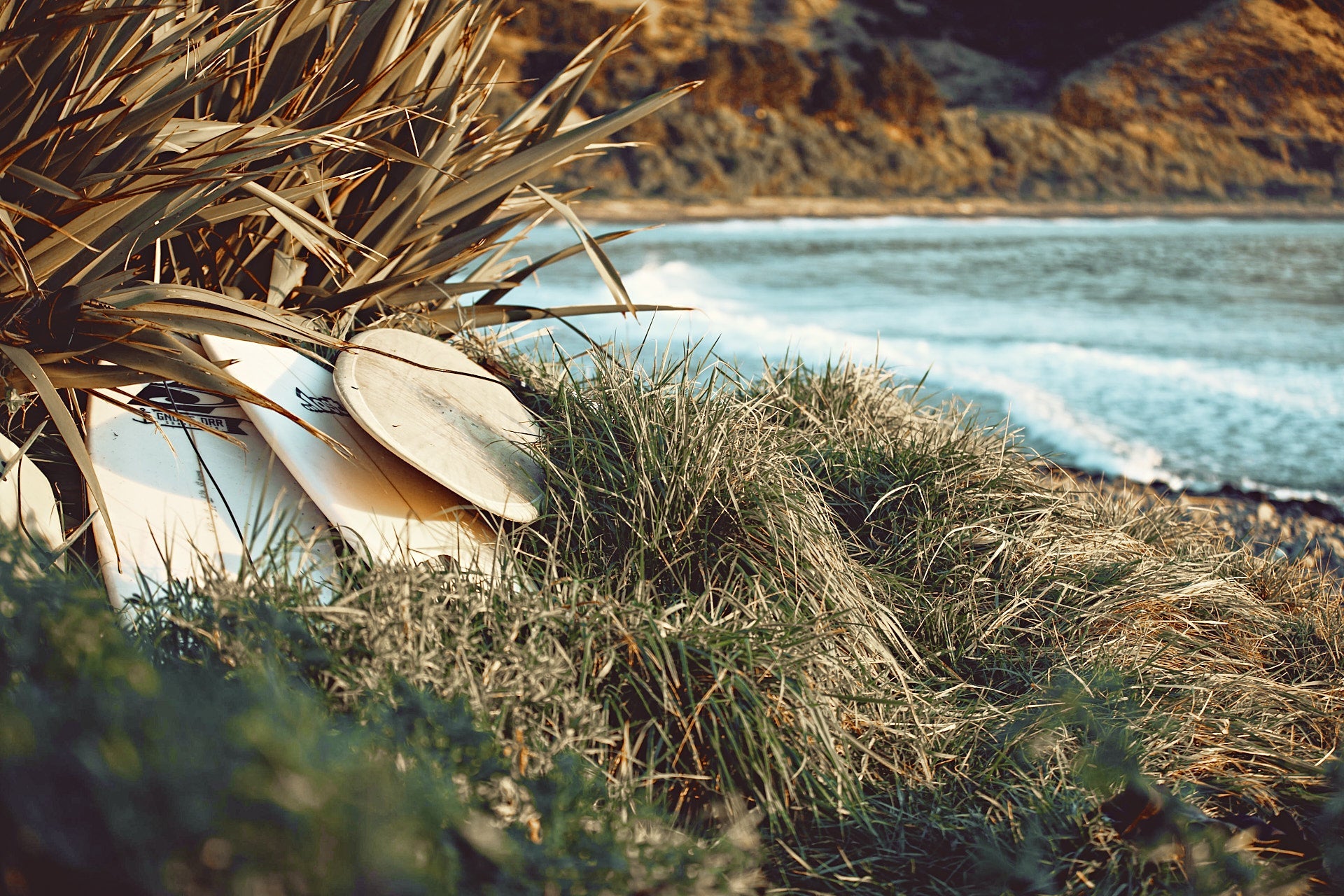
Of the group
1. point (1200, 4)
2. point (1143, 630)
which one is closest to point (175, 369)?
point (1143, 630)

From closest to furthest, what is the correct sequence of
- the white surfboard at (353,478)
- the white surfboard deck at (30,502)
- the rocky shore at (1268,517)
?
the white surfboard deck at (30,502)
the white surfboard at (353,478)
the rocky shore at (1268,517)

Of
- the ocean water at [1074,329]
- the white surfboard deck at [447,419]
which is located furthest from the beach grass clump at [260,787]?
the ocean water at [1074,329]

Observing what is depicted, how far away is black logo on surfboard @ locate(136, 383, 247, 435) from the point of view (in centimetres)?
226

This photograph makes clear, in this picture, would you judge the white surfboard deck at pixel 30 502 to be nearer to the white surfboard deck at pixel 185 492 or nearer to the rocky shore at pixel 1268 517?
the white surfboard deck at pixel 185 492

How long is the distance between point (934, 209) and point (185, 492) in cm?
4315

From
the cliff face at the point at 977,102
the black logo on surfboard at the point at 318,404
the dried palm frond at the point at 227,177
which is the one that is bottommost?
the black logo on surfboard at the point at 318,404

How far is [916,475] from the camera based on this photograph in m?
2.70

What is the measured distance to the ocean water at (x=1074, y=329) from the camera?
6.50 metres

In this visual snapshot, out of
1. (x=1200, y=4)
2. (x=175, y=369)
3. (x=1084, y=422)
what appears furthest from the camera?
(x=1200, y=4)

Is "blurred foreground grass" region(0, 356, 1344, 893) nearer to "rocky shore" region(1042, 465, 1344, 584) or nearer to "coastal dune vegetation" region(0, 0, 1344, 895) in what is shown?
"coastal dune vegetation" region(0, 0, 1344, 895)

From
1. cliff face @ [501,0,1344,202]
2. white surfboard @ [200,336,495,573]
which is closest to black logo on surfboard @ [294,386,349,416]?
white surfboard @ [200,336,495,573]

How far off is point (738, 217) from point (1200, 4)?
36969mm

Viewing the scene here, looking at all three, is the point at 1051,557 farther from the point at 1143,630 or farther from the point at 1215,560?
the point at 1215,560

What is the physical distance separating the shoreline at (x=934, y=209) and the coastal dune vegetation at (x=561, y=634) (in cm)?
3062
